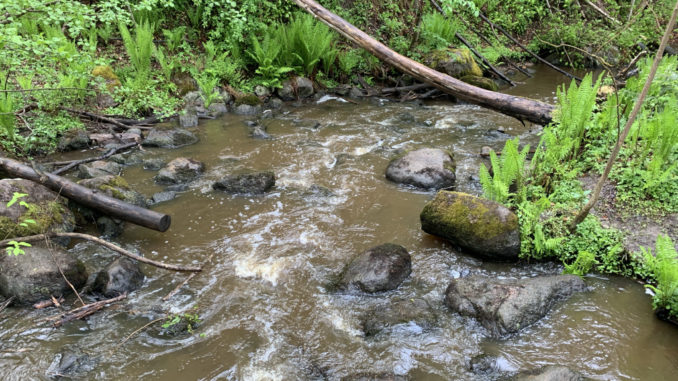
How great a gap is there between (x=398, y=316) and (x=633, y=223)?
9.71 ft

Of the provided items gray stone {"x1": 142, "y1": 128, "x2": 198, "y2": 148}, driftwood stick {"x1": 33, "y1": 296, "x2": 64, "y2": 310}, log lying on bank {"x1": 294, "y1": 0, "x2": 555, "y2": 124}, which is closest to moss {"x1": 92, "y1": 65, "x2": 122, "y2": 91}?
gray stone {"x1": 142, "y1": 128, "x2": 198, "y2": 148}

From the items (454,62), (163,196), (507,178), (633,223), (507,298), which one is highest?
(454,62)

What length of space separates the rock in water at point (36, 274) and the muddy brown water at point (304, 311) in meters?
0.21

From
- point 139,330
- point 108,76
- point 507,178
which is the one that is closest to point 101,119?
point 108,76

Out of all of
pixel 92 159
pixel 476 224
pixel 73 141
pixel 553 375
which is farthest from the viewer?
pixel 73 141

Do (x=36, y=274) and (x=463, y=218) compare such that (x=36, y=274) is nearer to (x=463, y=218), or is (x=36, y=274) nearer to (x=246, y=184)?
(x=246, y=184)

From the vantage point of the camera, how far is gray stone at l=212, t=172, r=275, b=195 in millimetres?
6297

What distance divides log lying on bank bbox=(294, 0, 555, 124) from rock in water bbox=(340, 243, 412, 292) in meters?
3.87

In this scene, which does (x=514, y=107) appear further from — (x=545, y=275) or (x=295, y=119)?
(x=295, y=119)

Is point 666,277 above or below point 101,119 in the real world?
above

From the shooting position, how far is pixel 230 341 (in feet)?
12.2

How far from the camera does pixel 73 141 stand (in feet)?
24.4

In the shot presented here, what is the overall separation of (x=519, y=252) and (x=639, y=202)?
1.61 m

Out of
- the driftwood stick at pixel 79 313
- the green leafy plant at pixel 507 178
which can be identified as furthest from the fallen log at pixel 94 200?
the green leafy plant at pixel 507 178
